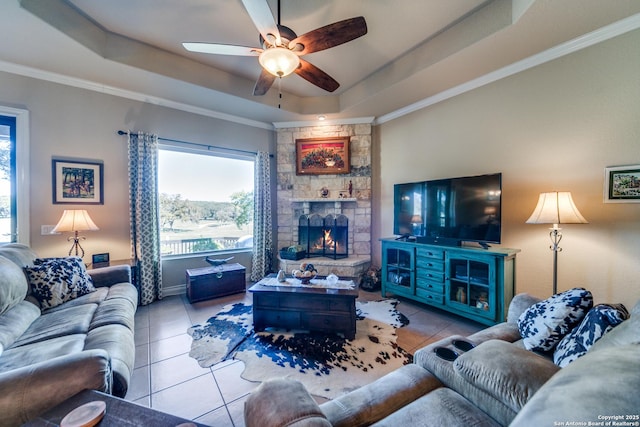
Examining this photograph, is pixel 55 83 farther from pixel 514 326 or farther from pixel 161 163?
pixel 514 326

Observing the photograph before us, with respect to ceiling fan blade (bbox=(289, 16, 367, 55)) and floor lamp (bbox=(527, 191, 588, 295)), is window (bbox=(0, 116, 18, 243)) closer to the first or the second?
ceiling fan blade (bbox=(289, 16, 367, 55))

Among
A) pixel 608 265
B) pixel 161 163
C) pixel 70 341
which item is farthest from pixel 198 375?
pixel 608 265

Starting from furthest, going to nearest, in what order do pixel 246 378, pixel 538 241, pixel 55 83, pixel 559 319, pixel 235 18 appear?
pixel 55 83
pixel 538 241
pixel 235 18
pixel 246 378
pixel 559 319

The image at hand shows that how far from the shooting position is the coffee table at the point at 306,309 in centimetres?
247

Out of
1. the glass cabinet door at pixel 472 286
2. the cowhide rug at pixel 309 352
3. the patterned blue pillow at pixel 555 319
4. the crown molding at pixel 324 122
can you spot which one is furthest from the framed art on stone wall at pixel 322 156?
the patterned blue pillow at pixel 555 319

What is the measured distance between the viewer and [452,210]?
3.06 m

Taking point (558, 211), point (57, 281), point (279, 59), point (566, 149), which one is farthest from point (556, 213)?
point (57, 281)

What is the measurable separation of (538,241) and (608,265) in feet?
1.75

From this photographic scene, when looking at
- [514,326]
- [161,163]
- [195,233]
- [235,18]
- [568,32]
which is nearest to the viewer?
[514,326]


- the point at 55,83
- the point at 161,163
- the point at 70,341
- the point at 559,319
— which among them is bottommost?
the point at 70,341

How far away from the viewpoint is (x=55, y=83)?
300 centimetres

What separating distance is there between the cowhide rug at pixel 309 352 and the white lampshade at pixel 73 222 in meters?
1.71

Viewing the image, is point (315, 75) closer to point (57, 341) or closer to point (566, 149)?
point (566, 149)

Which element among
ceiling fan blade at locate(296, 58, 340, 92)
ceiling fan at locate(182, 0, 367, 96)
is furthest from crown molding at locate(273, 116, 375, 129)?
ceiling fan at locate(182, 0, 367, 96)
